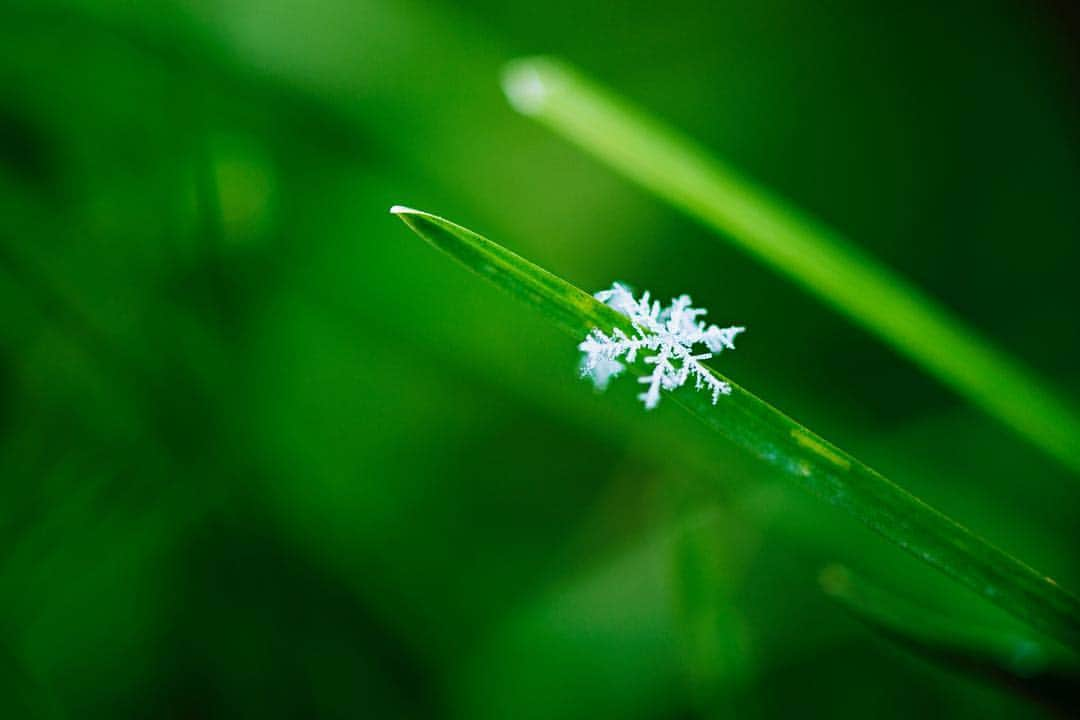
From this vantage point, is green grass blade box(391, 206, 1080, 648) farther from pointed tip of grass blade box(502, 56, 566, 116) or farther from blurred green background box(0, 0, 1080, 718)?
pointed tip of grass blade box(502, 56, 566, 116)

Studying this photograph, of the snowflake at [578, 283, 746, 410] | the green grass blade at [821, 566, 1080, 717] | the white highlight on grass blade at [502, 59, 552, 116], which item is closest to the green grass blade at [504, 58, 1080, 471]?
the white highlight on grass blade at [502, 59, 552, 116]

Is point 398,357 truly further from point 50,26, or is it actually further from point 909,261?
point 909,261

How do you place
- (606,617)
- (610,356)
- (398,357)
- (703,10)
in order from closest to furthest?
(610,356) → (606,617) → (398,357) → (703,10)

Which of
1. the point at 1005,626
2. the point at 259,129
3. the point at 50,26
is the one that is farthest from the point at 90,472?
the point at 1005,626

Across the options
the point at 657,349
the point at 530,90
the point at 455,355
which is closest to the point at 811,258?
the point at 530,90

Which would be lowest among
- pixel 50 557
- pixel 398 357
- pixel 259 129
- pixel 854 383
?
pixel 50 557

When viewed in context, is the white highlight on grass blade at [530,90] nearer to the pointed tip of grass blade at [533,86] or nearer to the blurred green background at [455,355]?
the pointed tip of grass blade at [533,86]

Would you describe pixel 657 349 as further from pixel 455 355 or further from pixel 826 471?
pixel 455 355
